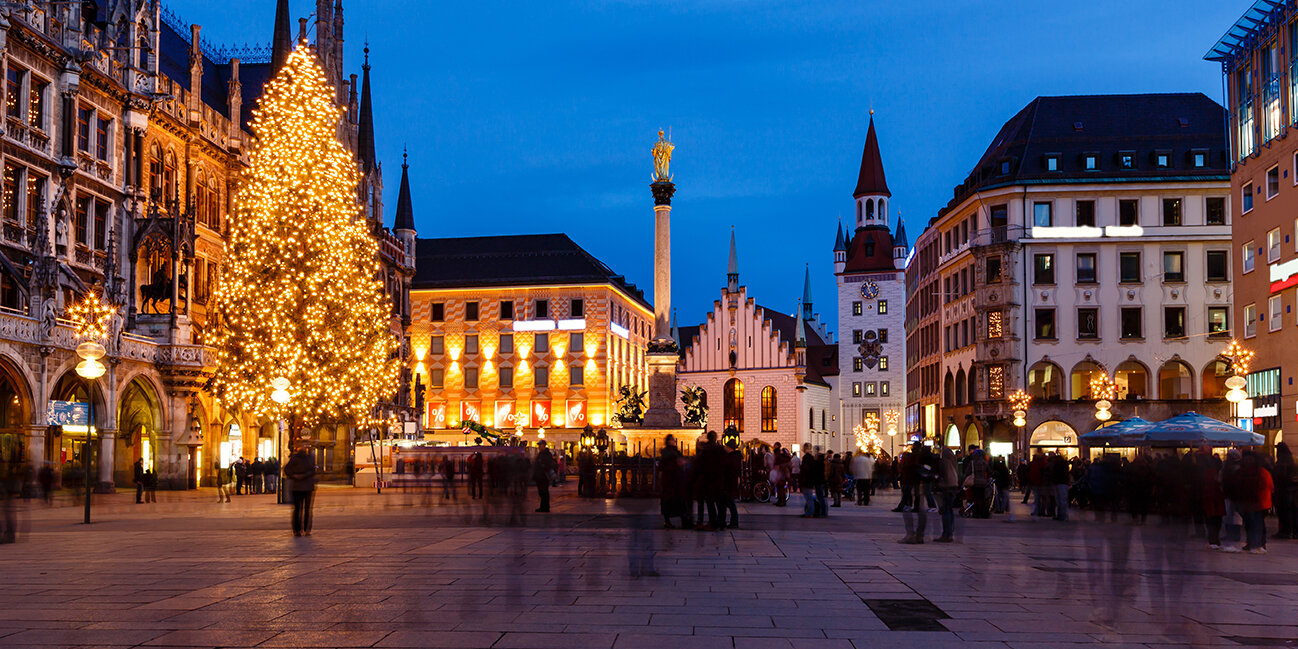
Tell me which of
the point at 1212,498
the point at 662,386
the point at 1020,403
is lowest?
the point at 1212,498

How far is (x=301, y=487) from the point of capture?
20.6 meters

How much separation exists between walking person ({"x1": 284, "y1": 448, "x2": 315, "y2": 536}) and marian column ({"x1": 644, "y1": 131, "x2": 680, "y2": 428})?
2288 cm

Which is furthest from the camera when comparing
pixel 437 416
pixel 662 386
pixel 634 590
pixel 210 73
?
pixel 437 416

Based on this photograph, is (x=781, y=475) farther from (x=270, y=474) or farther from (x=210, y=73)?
(x=210, y=73)

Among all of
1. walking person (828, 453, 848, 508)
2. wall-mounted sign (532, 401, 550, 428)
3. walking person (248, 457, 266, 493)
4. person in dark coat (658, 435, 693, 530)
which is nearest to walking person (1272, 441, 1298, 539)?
person in dark coat (658, 435, 693, 530)

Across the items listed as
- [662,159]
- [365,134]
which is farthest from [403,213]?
[662,159]

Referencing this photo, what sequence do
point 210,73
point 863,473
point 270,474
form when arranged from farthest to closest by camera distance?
point 210,73 < point 270,474 < point 863,473

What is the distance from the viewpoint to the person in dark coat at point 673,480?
19.1 meters

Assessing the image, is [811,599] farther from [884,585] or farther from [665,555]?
[665,555]

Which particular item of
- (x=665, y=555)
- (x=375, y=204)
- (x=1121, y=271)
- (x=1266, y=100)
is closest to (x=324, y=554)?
(x=665, y=555)

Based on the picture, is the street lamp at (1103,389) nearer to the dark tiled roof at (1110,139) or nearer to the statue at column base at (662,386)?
the dark tiled roof at (1110,139)

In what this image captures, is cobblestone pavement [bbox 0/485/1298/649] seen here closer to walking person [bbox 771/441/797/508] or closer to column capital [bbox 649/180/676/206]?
walking person [bbox 771/441/797/508]

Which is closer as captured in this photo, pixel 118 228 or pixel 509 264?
pixel 118 228

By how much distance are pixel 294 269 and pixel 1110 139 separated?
47.5 m
